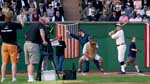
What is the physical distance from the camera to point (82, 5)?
30.3 metres

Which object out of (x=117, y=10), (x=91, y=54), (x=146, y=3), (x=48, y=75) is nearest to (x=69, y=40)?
(x=91, y=54)

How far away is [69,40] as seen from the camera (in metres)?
26.0

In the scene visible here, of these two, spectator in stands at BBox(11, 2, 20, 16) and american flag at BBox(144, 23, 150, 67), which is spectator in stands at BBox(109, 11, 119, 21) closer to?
american flag at BBox(144, 23, 150, 67)

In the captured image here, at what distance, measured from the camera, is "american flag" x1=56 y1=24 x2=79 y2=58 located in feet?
85.1

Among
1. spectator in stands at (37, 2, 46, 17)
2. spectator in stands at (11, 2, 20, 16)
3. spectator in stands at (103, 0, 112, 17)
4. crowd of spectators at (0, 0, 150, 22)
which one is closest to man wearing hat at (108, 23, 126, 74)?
crowd of spectators at (0, 0, 150, 22)

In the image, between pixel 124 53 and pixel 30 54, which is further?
pixel 124 53

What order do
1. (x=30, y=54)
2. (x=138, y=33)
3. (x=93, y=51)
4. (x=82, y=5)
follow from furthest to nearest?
1. (x=82, y=5)
2. (x=138, y=33)
3. (x=93, y=51)
4. (x=30, y=54)

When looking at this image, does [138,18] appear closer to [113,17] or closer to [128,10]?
[128,10]

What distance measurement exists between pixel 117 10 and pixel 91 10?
3.87 ft

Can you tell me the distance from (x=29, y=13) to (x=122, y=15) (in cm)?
409

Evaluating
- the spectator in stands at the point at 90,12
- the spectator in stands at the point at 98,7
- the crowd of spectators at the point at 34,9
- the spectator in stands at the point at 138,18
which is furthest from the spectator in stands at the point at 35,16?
the spectator in stands at the point at 138,18

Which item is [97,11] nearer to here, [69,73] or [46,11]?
[46,11]

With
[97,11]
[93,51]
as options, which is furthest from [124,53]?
[97,11]

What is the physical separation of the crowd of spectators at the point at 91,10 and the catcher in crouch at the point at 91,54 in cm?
267
